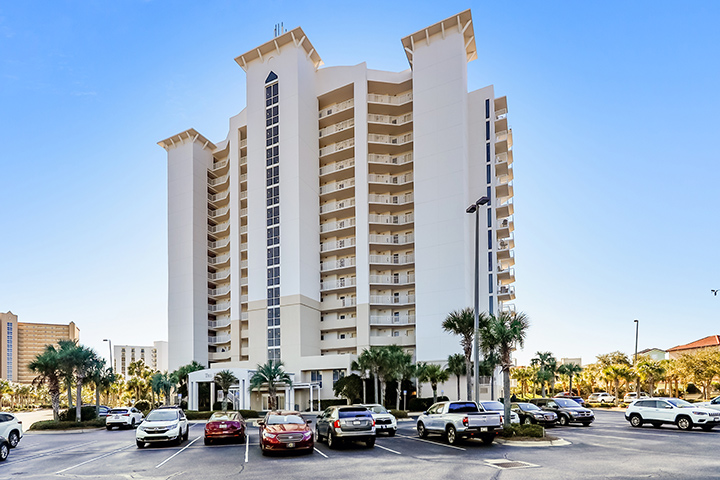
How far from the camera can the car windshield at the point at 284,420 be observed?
22.6m

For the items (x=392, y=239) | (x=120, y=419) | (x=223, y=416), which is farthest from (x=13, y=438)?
(x=392, y=239)

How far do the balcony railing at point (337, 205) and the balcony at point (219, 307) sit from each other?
22616 mm

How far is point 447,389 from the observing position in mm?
67812

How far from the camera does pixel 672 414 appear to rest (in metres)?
32.3

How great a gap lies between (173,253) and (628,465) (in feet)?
279

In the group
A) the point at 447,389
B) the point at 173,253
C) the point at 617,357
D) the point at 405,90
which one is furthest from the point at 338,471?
the point at 617,357

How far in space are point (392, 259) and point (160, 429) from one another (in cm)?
5285

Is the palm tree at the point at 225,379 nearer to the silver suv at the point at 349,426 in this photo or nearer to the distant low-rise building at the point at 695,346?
the silver suv at the point at 349,426

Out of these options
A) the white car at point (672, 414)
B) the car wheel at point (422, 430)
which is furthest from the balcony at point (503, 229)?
the car wheel at point (422, 430)

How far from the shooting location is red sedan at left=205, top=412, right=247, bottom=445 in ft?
87.9

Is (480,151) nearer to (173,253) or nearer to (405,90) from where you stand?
(405,90)

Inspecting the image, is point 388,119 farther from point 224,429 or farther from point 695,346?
point 695,346

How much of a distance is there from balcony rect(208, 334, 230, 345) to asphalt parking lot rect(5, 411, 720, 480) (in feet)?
208

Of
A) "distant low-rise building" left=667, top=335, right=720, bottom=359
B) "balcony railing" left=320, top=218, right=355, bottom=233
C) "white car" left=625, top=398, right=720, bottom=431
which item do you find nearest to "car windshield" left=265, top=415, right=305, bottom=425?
"white car" left=625, top=398, right=720, bottom=431
